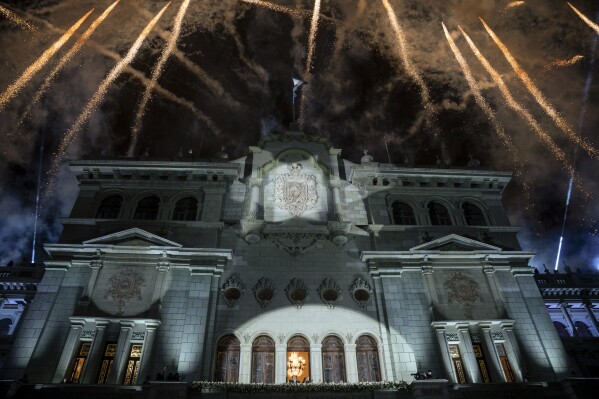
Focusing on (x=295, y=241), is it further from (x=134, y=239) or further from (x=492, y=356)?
(x=492, y=356)

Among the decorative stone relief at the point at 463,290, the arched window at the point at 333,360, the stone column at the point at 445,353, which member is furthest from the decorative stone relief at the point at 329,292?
the decorative stone relief at the point at 463,290

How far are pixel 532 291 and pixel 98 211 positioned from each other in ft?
90.5

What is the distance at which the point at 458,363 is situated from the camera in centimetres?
2177

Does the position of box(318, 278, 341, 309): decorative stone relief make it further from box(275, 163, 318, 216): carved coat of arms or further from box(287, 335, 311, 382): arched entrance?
box(275, 163, 318, 216): carved coat of arms

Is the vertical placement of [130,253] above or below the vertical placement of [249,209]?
below

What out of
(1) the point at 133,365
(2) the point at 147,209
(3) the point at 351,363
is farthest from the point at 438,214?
(1) the point at 133,365

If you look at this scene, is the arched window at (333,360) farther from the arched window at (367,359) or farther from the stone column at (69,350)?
the stone column at (69,350)

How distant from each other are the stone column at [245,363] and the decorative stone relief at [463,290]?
38.8 feet

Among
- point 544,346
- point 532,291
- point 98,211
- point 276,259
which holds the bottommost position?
point 544,346

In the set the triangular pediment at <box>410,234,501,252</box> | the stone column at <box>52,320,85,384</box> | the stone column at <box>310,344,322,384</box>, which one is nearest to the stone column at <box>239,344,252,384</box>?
the stone column at <box>310,344,322,384</box>

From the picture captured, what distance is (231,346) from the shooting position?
864 inches

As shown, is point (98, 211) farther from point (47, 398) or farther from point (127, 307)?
point (47, 398)

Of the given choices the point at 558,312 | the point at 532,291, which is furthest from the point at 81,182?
the point at 558,312

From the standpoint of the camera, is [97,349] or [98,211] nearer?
[97,349]
